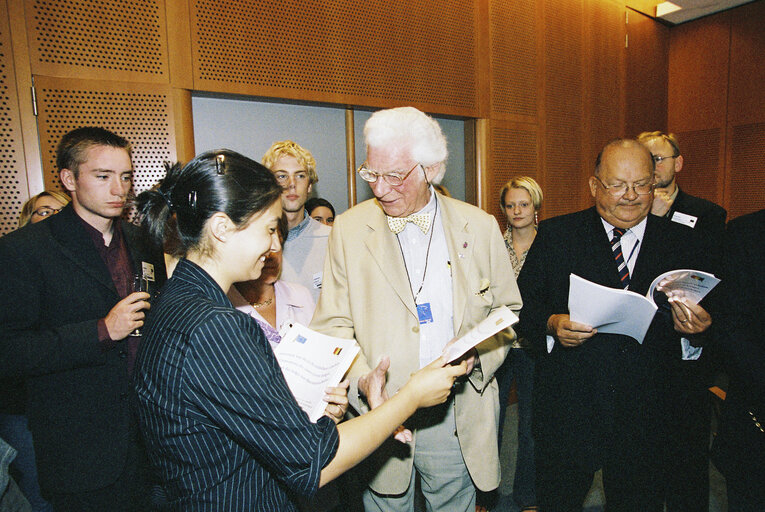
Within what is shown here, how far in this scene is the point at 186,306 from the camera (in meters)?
1.00

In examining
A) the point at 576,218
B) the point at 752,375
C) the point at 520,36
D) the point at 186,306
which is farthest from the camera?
the point at 520,36

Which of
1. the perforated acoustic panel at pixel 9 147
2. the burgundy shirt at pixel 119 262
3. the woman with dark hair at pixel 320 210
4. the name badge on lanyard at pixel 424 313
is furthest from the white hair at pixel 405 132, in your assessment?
the perforated acoustic panel at pixel 9 147

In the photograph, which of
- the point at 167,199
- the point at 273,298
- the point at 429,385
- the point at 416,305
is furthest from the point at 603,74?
the point at 167,199

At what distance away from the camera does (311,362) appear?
1417 mm

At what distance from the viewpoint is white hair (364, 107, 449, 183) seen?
185 cm

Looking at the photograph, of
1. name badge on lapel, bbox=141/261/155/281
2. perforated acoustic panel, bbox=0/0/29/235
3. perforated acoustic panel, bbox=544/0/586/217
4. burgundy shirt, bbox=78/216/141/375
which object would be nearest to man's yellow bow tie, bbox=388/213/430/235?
name badge on lapel, bbox=141/261/155/281

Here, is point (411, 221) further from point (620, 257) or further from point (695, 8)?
point (695, 8)

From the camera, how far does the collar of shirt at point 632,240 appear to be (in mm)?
2049

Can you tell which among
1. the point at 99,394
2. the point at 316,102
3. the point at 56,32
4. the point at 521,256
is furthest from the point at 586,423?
the point at 56,32

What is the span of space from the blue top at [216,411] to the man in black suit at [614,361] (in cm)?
134

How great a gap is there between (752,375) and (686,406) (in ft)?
2.19

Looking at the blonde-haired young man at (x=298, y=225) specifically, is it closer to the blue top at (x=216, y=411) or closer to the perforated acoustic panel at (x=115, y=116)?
the perforated acoustic panel at (x=115, y=116)

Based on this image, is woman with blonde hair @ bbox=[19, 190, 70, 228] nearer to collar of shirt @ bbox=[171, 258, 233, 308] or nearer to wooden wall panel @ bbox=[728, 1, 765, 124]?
collar of shirt @ bbox=[171, 258, 233, 308]

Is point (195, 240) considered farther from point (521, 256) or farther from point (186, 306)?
point (521, 256)
